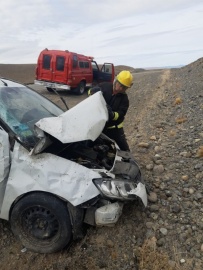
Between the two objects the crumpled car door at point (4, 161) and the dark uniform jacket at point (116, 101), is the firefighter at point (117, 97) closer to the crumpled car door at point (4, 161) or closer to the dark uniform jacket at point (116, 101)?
the dark uniform jacket at point (116, 101)

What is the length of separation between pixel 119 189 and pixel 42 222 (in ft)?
2.98

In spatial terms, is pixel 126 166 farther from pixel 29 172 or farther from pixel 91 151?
pixel 29 172

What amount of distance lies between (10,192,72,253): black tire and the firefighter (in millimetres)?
1850

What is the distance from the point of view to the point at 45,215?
11.5ft

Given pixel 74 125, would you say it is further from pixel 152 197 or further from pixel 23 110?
pixel 152 197

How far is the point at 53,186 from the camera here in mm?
3424

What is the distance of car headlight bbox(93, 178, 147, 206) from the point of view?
11.3 feet

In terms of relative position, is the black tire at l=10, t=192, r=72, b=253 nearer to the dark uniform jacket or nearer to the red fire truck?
the dark uniform jacket

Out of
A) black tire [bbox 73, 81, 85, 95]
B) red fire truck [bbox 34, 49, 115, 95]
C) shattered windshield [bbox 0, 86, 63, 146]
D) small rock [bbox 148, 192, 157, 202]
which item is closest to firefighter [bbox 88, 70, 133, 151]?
shattered windshield [bbox 0, 86, 63, 146]

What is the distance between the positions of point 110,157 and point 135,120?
5.85 meters

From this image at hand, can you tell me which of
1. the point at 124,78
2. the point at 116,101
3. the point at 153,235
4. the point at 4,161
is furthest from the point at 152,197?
the point at 4,161

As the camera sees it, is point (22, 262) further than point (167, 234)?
No

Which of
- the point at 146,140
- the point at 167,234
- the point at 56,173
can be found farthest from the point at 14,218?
the point at 146,140

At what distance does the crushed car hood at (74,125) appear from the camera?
11.7 ft
